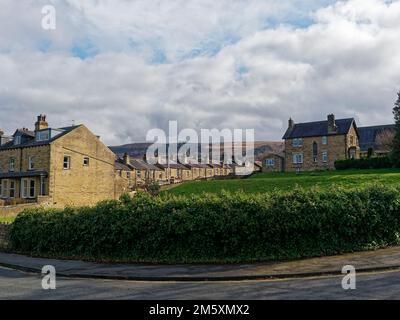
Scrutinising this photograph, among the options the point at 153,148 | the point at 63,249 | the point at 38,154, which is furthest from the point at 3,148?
the point at 153,148

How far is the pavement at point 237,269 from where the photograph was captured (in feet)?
36.4

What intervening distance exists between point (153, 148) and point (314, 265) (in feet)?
320

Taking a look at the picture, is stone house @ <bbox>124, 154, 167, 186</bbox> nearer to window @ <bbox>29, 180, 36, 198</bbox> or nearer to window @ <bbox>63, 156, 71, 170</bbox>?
window @ <bbox>63, 156, 71, 170</bbox>

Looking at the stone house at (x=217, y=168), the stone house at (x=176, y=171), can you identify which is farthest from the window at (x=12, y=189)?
the stone house at (x=217, y=168)

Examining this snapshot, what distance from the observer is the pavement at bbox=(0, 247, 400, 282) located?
1109 centimetres

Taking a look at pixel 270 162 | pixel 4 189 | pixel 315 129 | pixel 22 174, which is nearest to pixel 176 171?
pixel 270 162

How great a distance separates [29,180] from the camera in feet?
149

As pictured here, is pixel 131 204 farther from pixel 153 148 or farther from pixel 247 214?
pixel 153 148

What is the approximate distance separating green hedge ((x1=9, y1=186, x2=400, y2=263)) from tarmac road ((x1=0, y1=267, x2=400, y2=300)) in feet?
8.60

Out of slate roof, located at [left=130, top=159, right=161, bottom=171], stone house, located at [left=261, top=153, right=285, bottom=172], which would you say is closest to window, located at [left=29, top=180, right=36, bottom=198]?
slate roof, located at [left=130, top=159, right=161, bottom=171]

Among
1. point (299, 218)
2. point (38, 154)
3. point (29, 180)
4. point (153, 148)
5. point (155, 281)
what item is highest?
point (153, 148)

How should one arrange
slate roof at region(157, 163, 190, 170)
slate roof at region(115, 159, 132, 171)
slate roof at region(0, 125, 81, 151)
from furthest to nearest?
slate roof at region(157, 163, 190, 170) → slate roof at region(115, 159, 132, 171) → slate roof at region(0, 125, 81, 151)

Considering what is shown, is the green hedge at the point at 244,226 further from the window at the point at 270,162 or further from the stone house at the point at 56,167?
the window at the point at 270,162

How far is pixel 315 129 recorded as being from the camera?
67875 millimetres
